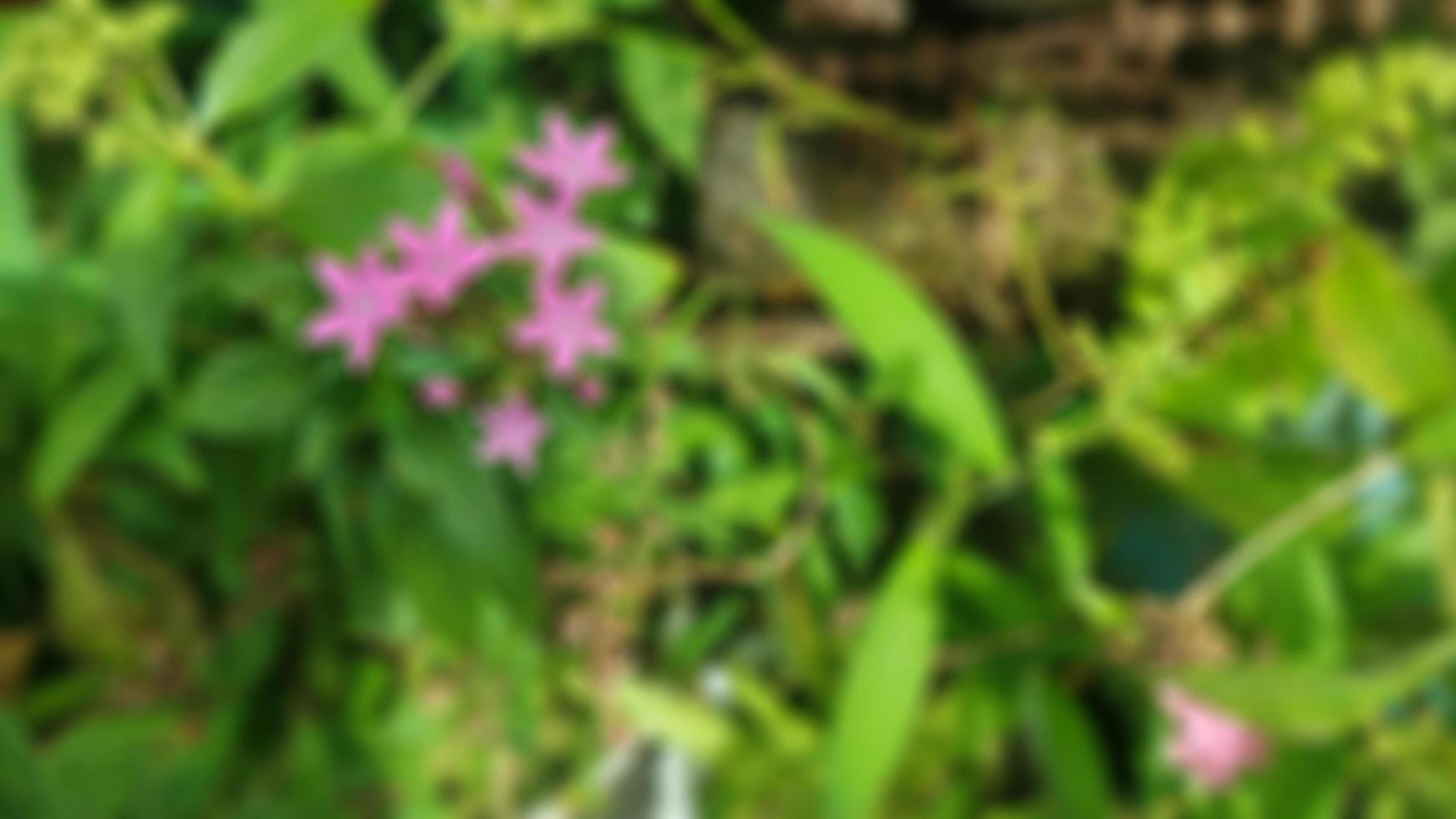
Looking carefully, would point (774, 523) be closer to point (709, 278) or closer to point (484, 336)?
point (709, 278)

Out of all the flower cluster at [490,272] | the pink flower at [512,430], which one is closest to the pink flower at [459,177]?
the flower cluster at [490,272]

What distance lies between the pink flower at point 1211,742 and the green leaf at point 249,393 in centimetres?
52

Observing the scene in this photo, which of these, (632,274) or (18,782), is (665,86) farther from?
(18,782)

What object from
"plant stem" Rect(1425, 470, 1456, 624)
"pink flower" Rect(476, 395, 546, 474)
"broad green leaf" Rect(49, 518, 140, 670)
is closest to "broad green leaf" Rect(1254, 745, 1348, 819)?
"plant stem" Rect(1425, 470, 1456, 624)

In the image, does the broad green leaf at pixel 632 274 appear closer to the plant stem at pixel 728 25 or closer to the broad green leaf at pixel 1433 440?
the plant stem at pixel 728 25

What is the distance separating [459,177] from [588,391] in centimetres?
13

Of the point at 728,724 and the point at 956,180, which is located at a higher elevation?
the point at 956,180

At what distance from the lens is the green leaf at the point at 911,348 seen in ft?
2.94

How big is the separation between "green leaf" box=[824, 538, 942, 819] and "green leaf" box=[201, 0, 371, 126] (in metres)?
0.44

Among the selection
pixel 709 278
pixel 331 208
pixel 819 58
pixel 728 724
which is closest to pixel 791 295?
pixel 709 278

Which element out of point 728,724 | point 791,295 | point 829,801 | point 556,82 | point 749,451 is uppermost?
point 556,82

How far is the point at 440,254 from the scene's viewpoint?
69 centimetres

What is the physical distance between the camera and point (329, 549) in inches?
35.6

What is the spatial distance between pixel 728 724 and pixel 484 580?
30 cm
